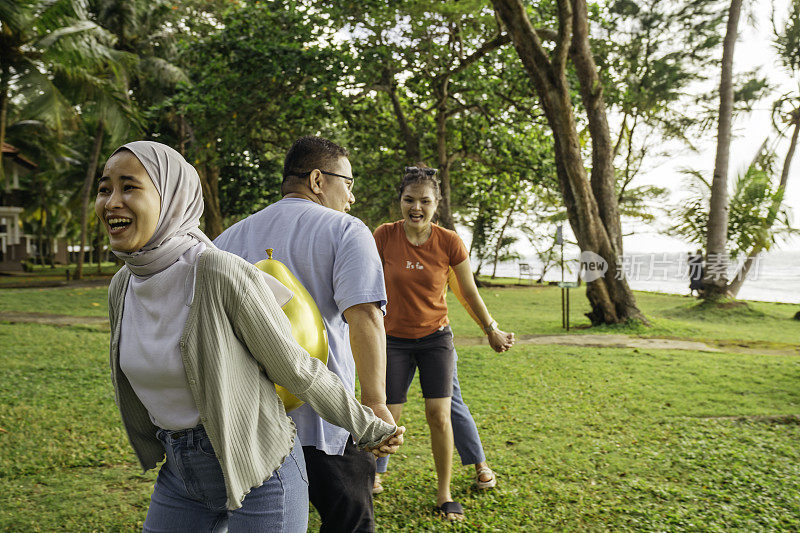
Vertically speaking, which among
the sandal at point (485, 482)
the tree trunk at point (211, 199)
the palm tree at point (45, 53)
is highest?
the palm tree at point (45, 53)

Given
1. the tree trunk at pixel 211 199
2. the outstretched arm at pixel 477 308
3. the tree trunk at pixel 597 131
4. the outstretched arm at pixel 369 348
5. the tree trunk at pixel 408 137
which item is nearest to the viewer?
the outstretched arm at pixel 369 348

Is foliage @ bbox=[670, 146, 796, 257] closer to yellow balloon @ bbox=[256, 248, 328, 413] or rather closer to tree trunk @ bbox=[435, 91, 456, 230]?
tree trunk @ bbox=[435, 91, 456, 230]

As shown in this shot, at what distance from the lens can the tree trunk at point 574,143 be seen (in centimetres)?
1157

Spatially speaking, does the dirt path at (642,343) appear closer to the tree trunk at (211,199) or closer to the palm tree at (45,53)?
the palm tree at (45,53)

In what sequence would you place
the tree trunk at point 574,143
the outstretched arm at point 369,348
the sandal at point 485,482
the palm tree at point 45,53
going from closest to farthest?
the outstretched arm at point 369,348 → the sandal at point 485,482 → the tree trunk at point 574,143 → the palm tree at point 45,53

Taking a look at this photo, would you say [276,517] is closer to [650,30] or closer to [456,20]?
[456,20]

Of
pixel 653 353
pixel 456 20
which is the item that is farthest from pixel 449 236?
pixel 456 20

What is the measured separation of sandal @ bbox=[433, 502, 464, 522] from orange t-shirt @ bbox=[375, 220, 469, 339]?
1078 millimetres

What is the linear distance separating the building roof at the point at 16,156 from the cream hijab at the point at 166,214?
29.2 meters

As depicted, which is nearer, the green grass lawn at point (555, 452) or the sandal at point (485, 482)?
the green grass lawn at point (555, 452)

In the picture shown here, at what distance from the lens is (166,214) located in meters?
1.77

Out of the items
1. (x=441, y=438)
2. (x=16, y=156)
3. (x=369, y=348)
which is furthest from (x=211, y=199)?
(x=369, y=348)

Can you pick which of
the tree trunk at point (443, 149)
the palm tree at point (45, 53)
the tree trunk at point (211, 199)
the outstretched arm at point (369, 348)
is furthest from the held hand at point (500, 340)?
the tree trunk at point (211, 199)

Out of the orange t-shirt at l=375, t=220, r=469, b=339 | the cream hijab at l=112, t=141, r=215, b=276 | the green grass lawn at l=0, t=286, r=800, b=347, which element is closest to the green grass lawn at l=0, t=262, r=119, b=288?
the green grass lawn at l=0, t=286, r=800, b=347
